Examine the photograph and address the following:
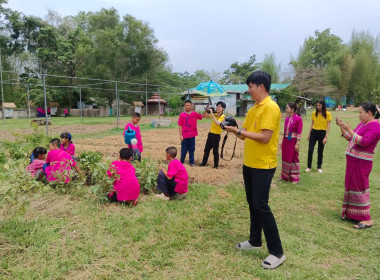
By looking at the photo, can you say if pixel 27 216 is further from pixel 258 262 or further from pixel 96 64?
pixel 96 64

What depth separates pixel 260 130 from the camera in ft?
9.27

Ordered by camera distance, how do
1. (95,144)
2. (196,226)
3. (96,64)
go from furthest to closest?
(96,64)
(95,144)
(196,226)

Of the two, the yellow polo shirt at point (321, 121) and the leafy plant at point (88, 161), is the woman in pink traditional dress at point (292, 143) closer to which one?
the yellow polo shirt at point (321, 121)

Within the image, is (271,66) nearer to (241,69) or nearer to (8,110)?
(241,69)

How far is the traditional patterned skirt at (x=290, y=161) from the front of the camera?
5.65m

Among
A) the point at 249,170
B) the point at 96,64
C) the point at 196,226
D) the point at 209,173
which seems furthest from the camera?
the point at 96,64

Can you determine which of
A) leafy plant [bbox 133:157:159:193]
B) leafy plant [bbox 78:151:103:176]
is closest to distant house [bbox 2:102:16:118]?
leafy plant [bbox 78:151:103:176]

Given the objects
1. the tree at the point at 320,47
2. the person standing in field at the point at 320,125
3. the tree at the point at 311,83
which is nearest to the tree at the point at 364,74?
the tree at the point at 311,83

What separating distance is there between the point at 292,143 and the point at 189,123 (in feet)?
7.96

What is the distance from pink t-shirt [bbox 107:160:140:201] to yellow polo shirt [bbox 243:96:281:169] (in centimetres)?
205

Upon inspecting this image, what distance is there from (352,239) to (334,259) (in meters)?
0.65

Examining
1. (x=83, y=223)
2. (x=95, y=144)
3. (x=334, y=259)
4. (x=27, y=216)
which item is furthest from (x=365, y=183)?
(x=95, y=144)

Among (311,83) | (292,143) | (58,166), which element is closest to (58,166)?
(58,166)

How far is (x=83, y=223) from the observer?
142 inches
